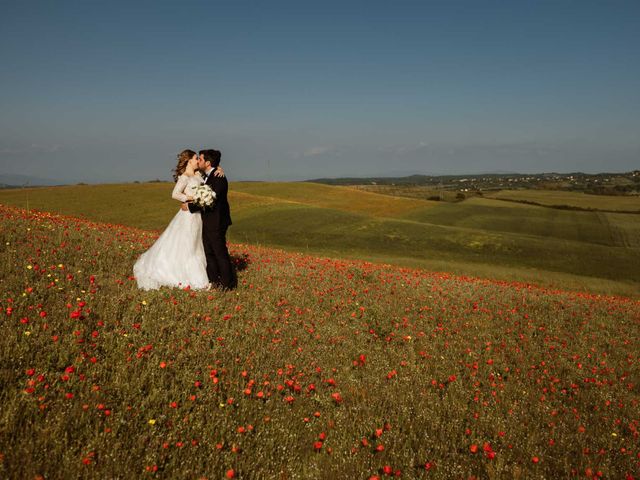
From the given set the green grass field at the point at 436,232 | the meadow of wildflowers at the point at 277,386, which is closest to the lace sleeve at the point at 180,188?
the meadow of wildflowers at the point at 277,386

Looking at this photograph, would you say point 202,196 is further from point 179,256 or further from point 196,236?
point 179,256

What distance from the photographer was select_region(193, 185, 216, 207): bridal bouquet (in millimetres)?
9062

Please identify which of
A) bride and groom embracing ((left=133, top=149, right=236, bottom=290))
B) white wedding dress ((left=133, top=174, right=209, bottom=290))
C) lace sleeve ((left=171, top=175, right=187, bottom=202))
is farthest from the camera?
lace sleeve ((left=171, top=175, right=187, bottom=202))

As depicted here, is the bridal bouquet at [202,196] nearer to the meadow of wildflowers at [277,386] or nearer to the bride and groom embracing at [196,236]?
the bride and groom embracing at [196,236]

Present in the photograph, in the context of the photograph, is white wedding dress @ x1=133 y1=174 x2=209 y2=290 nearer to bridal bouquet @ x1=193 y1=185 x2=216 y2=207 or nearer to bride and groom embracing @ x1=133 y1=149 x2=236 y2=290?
bride and groom embracing @ x1=133 y1=149 x2=236 y2=290

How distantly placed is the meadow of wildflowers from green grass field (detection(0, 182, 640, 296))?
19207 mm

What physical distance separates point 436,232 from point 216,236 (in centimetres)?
3546

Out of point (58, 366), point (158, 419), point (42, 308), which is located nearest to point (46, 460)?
point (158, 419)

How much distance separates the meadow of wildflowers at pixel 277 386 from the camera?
414cm

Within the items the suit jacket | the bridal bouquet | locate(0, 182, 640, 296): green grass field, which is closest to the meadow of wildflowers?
the suit jacket

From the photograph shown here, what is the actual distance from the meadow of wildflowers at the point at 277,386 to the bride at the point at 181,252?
81 centimetres

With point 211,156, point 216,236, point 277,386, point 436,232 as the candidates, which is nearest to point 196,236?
point 216,236

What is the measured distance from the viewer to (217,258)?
9641 mm

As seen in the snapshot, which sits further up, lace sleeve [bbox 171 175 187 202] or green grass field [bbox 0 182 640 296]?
lace sleeve [bbox 171 175 187 202]
